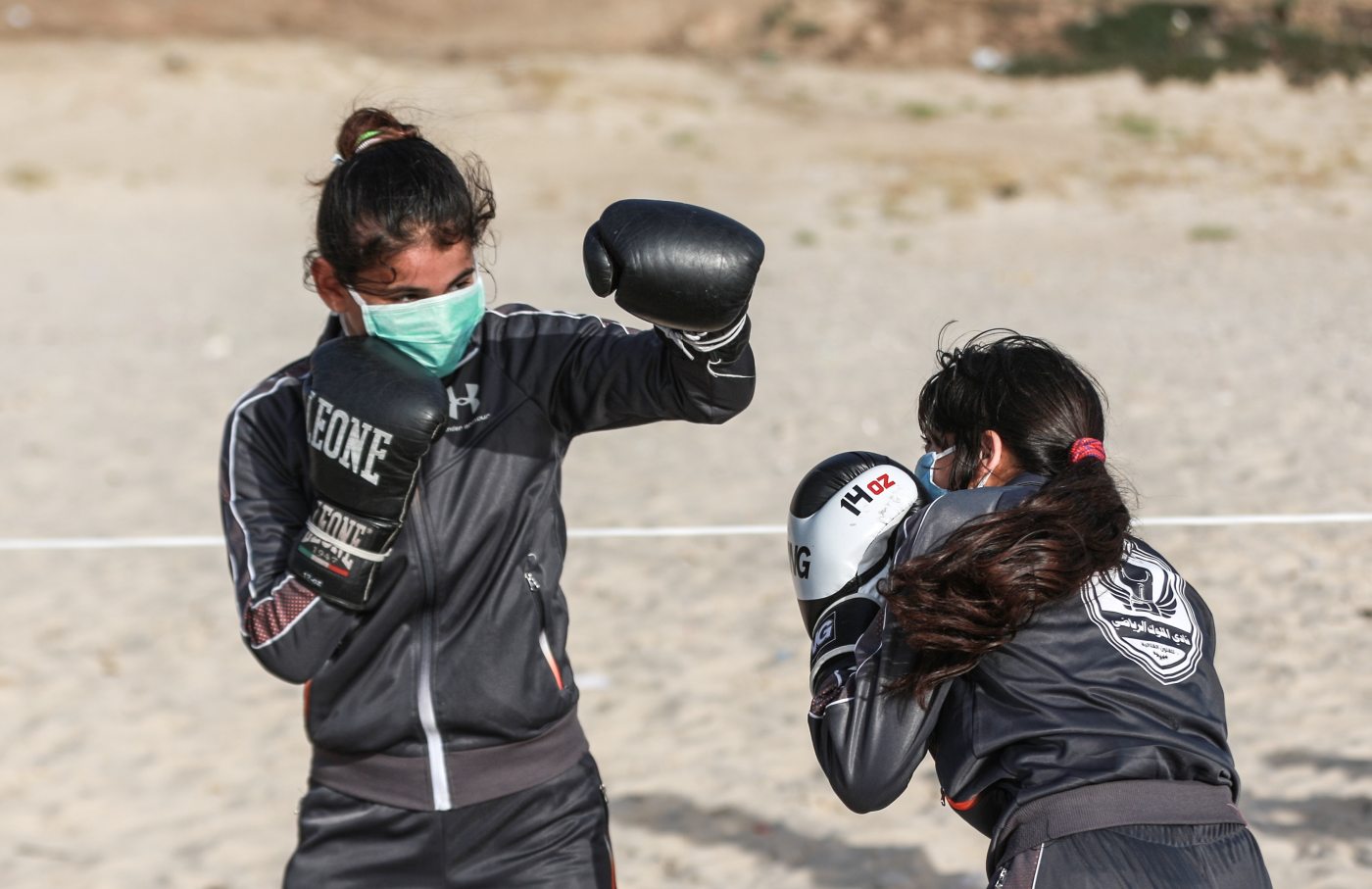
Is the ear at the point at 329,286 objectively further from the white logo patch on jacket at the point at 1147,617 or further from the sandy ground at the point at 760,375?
the white logo patch on jacket at the point at 1147,617

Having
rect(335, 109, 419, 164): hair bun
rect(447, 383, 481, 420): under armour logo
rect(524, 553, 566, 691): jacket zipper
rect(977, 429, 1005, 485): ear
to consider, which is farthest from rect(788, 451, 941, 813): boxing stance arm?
rect(335, 109, 419, 164): hair bun

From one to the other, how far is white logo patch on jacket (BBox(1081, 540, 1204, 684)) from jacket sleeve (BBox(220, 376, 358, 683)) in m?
1.10

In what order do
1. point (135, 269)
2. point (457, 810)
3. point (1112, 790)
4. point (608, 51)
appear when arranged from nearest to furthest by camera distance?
point (1112, 790)
point (457, 810)
point (135, 269)
point (608, 51)

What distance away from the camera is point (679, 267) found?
2.09 m

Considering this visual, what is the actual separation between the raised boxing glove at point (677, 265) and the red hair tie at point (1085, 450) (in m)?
0.51

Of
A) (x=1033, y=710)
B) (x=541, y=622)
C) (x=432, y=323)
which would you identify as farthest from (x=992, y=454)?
(x=432, y=323)

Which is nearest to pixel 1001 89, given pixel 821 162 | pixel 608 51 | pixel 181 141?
pixel 821 162

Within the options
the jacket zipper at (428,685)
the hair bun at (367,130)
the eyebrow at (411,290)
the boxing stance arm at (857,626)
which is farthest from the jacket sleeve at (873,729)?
the hair bun at (367,130)

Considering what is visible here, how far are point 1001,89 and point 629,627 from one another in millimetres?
13805

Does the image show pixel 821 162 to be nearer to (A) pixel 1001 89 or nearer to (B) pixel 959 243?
(B) pixel 959 243

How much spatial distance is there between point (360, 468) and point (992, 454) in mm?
921

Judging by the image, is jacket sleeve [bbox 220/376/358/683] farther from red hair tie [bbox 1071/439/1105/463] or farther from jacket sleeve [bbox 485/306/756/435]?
red hair tie [bbox 1071/439/1105/463]

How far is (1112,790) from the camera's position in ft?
6.24

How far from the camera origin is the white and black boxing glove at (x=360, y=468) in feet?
7.09
